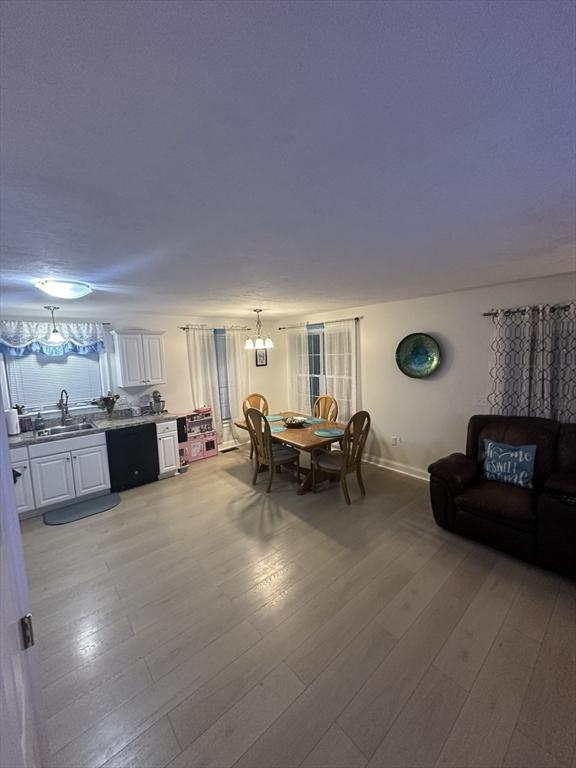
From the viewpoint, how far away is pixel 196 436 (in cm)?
488

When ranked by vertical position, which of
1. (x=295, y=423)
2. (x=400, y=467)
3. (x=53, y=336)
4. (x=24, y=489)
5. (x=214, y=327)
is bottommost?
(x=400, y=467)

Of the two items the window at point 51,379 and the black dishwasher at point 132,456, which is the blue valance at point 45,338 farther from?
the black dishwasher at point 132,456

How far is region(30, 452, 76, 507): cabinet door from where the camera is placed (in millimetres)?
3308

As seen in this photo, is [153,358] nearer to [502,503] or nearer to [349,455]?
[349,455]

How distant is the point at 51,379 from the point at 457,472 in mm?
4816

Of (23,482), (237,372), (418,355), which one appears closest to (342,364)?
(418,355)

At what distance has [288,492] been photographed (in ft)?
12.3

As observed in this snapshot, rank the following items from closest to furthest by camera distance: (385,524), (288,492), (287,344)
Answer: (385,524), (288,492), (287,344)

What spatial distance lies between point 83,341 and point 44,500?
2001 mm

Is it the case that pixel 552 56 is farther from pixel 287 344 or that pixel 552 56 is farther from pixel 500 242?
pixel 287 344

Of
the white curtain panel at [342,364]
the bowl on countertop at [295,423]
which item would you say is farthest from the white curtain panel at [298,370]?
the bowl on countertop at [295,423]

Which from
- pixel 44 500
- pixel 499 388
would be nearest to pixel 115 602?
pixel 44 500

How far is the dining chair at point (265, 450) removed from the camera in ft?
12.2

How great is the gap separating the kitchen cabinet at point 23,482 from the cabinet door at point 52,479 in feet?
0.14
